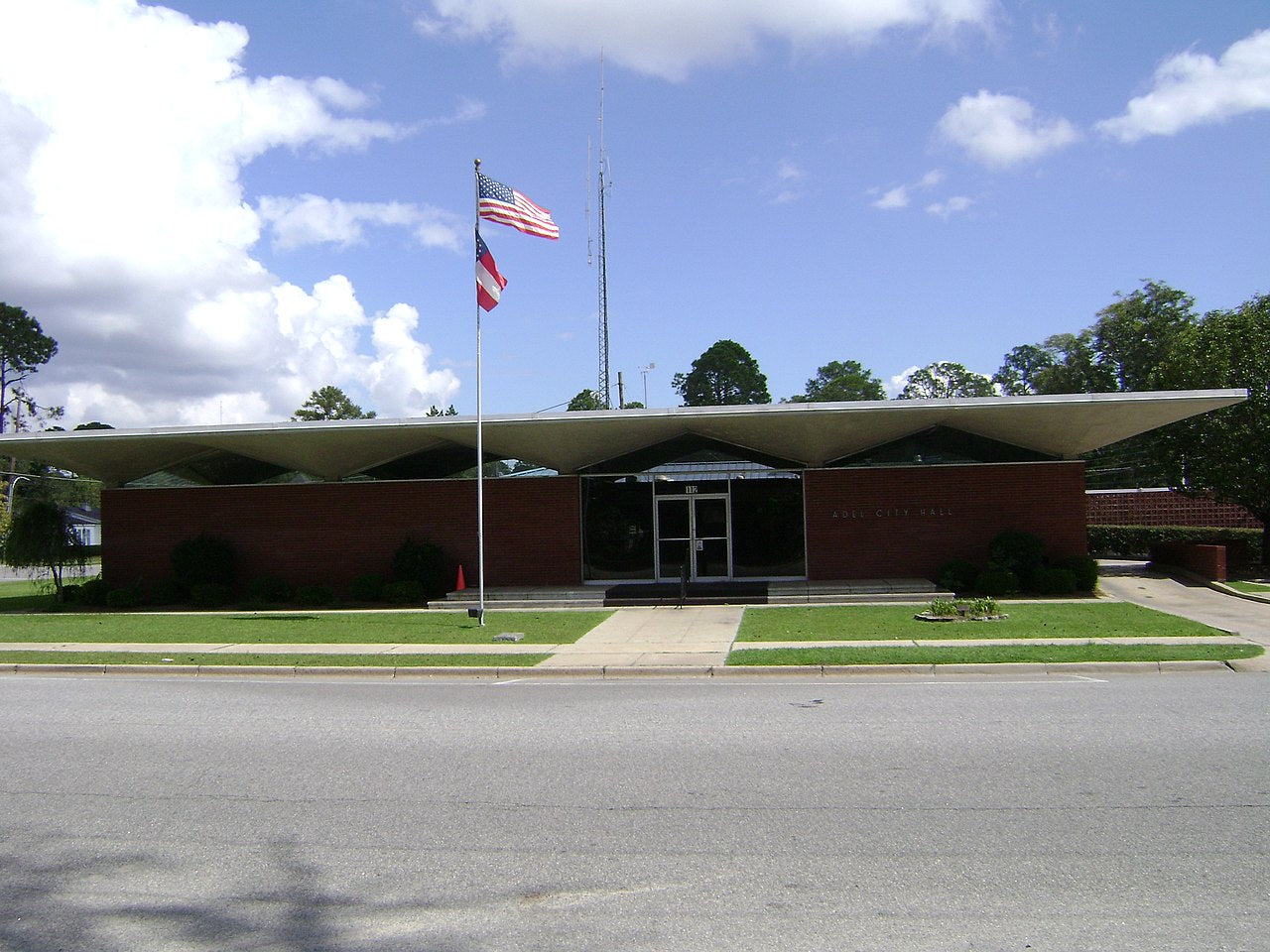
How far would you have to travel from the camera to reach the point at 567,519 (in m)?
24.0

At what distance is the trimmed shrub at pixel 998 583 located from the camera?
68.7ft

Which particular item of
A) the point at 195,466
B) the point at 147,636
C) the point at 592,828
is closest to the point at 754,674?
the point at 592,828

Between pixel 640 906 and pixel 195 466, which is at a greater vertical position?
pixel 195 466

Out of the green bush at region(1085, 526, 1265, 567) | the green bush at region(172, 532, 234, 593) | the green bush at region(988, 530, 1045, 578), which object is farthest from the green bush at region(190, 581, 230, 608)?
the green bush at region(1085, 526, 1265, 567)

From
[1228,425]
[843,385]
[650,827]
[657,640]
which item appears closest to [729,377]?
[843,385]

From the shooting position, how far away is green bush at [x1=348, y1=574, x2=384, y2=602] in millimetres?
23281

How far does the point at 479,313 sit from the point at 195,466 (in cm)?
1132

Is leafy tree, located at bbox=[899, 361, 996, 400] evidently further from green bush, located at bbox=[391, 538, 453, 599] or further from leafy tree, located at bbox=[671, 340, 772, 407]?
green bush, located at bbox=[391, 538, 453, 599]

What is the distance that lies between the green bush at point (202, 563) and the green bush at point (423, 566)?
174 inches

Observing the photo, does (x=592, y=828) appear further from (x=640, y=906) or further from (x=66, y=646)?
(x=66, y=646)

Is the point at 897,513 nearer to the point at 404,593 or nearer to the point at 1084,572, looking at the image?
the point at 1084,572

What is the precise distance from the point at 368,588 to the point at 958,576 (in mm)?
13696

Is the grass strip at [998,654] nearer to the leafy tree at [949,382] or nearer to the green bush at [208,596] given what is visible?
the green bush at [208,596]

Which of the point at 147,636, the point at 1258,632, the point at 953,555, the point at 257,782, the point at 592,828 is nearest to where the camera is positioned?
the point at 592,828
